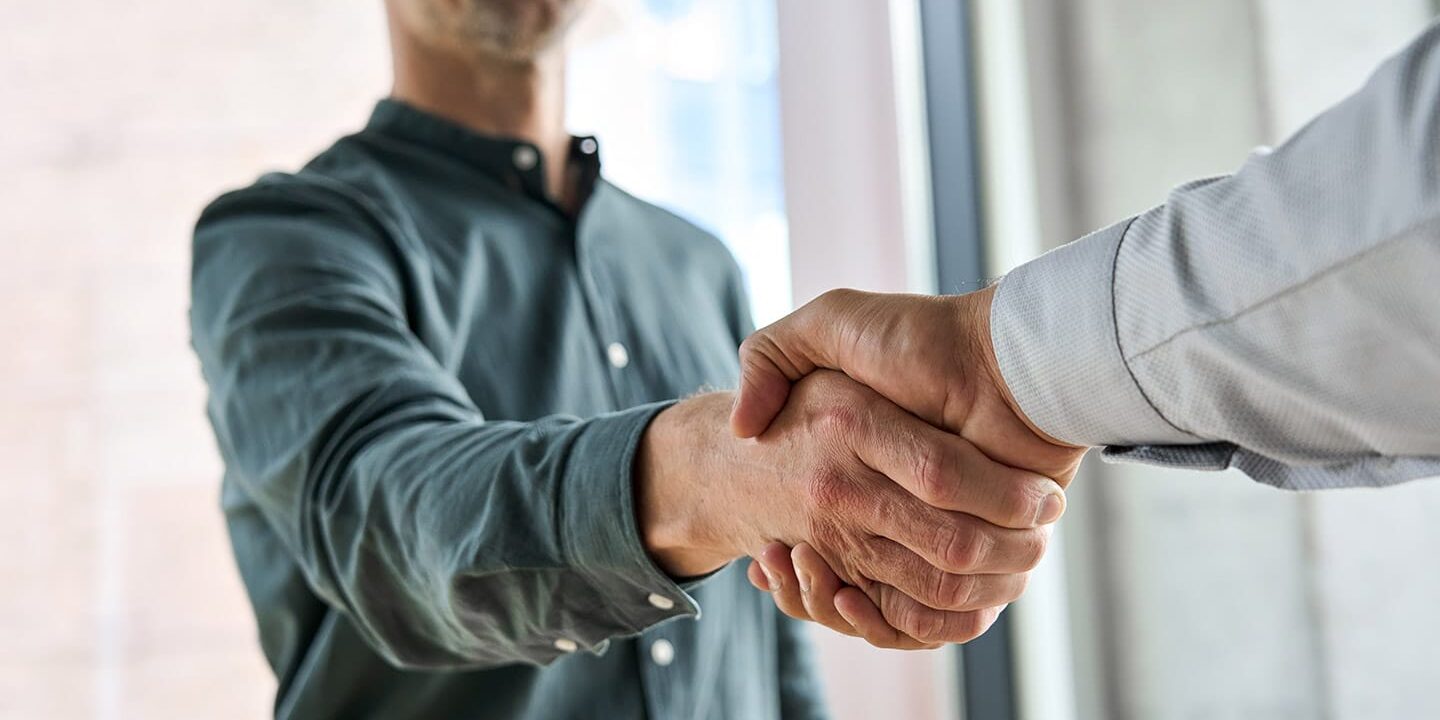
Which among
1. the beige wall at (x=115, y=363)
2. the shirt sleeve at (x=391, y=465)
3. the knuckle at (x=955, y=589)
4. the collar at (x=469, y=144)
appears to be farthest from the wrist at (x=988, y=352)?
the beige wall at (x=115, y=363)

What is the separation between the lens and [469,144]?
4.38ft

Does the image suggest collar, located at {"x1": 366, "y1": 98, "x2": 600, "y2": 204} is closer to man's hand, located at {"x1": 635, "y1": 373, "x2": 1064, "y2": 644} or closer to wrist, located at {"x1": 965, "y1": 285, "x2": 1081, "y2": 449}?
man's hand, located at {"x1": 635, "y1": 373, "x2": 1064, "y2": 644}

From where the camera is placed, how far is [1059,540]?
1592 millimetres

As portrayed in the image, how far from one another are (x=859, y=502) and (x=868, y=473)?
0.02 meters

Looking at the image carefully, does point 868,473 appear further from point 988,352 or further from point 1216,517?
point 1216,517

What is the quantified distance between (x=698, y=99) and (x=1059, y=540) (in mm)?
807

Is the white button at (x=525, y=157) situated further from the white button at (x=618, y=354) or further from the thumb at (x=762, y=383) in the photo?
the thumb at (x=762, y=383)

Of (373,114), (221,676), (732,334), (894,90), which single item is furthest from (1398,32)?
(221,676)

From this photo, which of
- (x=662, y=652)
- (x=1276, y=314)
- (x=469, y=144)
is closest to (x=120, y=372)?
(x=469, y=144)

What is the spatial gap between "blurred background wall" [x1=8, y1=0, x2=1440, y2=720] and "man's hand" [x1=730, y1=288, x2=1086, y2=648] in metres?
0.76

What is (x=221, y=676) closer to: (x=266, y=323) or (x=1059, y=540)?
(x=266, y=323)

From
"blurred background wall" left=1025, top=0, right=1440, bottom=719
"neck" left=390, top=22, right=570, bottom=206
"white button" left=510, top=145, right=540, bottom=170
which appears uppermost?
"neck" left=390, top=22, right=570, bottom=206

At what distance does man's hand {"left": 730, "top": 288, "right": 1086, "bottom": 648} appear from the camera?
0.74m

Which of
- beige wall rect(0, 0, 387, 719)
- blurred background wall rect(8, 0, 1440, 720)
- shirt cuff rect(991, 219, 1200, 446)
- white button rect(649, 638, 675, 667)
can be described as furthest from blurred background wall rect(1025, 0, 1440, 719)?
beige wall rect(0, 0, 387, 719)
